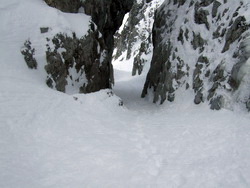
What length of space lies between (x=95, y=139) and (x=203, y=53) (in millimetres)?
11464

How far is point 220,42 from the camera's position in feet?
55.5

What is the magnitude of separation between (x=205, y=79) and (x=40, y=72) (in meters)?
10.5

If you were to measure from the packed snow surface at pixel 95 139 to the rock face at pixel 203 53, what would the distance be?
4.85 feet

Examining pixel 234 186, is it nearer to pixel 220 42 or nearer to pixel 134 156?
pixel 134 156

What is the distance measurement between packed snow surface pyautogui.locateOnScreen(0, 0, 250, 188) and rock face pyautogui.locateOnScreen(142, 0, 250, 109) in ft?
4.85

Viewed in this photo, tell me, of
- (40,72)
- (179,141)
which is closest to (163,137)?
(179,141)

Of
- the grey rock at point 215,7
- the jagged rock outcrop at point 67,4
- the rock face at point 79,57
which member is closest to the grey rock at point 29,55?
the rock face at point 79,57

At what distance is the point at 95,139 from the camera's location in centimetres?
991

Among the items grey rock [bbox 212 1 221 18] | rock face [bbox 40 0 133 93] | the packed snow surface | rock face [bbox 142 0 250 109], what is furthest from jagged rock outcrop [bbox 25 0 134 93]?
grey rock [bbox 212 1 221 18]

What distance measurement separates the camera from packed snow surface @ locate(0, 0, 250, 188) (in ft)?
22.0

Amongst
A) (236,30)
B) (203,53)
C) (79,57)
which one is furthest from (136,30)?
(236,30)

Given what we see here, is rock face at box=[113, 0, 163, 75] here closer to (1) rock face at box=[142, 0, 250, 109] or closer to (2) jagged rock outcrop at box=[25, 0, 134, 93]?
(1) rock face at box=[142, 0, 250, 109]

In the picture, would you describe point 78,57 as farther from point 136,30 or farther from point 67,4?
point 136,30

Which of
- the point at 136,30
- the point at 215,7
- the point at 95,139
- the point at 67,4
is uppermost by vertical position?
the point at 215,7
